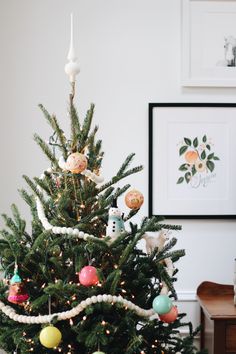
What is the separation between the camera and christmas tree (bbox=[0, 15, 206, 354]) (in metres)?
1.30

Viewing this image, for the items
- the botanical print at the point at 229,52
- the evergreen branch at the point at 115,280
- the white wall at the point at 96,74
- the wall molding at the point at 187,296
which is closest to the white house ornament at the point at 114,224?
the evergreen branch at the point at 115,280

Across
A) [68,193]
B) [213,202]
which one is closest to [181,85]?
[213,202]

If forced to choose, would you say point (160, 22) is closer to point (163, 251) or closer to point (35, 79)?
point (35, 79)

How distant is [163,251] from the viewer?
57.7 inches

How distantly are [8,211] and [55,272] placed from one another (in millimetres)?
1039

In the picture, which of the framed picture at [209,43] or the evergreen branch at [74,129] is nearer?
the evergreen branch at [74,129]

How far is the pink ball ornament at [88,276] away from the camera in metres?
1.27

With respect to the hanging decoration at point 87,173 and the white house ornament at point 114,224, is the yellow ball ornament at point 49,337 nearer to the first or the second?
the white house ornament at point 114,224

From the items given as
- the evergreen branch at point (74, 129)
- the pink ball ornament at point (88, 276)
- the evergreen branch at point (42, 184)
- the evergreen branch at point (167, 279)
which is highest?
the evergreen branch at point (74, 129)

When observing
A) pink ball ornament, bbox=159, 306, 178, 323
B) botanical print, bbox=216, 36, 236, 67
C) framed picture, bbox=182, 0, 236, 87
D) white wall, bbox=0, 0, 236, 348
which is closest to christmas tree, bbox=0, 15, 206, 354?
pink ball ornament, bbox=159, 306, 178, 323

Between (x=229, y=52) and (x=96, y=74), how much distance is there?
65cm

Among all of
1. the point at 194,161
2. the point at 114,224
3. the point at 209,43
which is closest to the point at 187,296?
the point at 194,161

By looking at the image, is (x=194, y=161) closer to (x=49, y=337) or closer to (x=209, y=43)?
(x=209, y=43)

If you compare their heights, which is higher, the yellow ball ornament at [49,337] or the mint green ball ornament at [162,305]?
the mint green ball ornament at [162,305]
